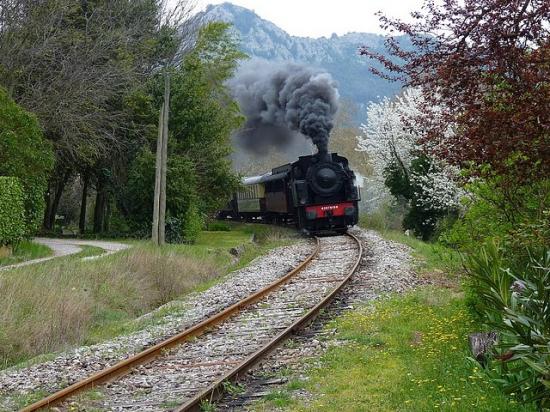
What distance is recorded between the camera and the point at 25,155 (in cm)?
2267

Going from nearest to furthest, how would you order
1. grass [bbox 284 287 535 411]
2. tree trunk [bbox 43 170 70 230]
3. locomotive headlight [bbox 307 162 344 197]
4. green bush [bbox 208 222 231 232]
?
grass [bbox 284 287 535 411] < locomotive headlight [bbox 307 162 344 197] < tree trunk [bbox 43 170 70 230] < green bush [bbox 208 222 231 232]

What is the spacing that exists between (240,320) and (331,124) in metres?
17.4

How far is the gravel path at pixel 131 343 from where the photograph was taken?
8.31m

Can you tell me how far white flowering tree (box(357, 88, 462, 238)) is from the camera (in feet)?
105

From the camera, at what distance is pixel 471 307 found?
9758mm

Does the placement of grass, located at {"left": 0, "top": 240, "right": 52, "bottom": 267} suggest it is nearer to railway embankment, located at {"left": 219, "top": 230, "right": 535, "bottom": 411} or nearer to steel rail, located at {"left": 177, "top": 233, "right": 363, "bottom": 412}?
railway embankment, located at {"left": 219, "top": 230, "right": 535, "bottom": 411}

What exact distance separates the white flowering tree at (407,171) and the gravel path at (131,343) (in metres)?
14.6

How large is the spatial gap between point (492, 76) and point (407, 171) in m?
30.6

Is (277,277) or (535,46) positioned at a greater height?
(535,46)

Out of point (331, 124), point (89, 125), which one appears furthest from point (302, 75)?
point (89, 125)

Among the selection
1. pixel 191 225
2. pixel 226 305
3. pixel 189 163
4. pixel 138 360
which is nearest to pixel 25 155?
pixel 189 163

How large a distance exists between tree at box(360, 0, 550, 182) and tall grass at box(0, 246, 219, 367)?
675 cm

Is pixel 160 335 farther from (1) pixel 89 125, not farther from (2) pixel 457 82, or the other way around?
(1) pixel 89 125

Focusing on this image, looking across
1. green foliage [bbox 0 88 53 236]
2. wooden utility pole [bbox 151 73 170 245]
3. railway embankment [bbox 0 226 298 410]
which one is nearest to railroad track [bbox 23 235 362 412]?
railway embankment [bbox 0 226 298 410]
